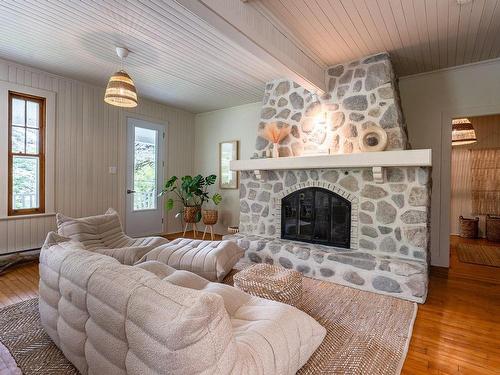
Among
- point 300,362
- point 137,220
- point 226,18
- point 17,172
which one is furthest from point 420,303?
point 17,172

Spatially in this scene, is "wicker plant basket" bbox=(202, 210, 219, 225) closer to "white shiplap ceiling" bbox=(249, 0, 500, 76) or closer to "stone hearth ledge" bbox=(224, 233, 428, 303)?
"stone hearth ledge" bbox=(224, 233, 428, 303)

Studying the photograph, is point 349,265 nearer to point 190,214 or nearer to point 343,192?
point 343,192

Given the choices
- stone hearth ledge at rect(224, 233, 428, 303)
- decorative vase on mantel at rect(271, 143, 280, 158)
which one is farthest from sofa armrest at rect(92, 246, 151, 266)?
decorative vase on mantel at rect(271, 143, 280, 158)

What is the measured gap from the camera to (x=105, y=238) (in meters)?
3.29

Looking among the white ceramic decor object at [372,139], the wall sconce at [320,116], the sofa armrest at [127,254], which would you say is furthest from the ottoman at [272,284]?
the wall sconce at [320,116]

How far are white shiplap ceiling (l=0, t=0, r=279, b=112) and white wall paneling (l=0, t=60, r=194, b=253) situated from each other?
24 cm

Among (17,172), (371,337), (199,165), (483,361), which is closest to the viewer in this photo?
(483,361)

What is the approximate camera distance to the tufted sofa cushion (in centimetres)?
286

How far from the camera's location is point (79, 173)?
442cm

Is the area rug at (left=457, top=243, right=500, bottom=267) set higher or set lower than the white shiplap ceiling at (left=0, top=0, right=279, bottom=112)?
lower

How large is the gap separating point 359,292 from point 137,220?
161 inches

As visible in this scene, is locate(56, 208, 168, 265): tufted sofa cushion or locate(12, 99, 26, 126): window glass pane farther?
locate(12, 99, 26, 126): window glass pane

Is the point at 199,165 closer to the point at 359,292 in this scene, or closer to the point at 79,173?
the point at 79,173

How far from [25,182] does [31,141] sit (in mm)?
601
